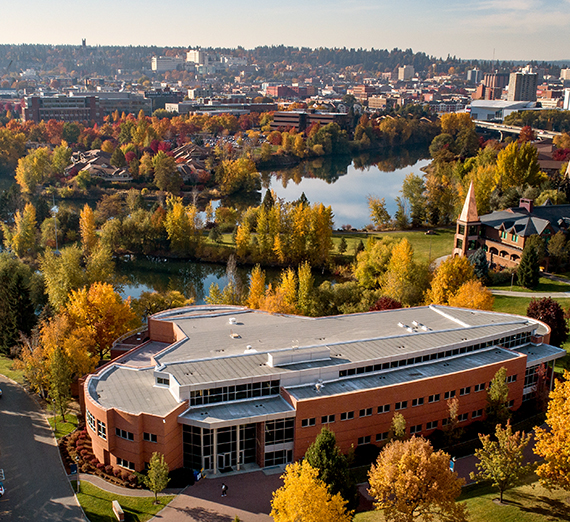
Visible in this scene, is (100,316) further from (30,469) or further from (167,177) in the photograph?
(167,177)

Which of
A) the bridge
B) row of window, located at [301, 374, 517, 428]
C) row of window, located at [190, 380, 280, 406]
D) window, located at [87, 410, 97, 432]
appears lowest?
window, located at [87, 410, 97, 432]

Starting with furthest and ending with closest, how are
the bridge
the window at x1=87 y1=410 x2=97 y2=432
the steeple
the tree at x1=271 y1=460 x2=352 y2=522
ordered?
the bridge < the steeple < the window at x1=87 y1=410 x2=97 y2=432 < the tree at x1=271 y1=460 x2=352 y2=522

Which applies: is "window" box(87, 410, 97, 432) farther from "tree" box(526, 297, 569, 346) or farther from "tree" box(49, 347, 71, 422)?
"tree" box(526, 297, 569, 346)

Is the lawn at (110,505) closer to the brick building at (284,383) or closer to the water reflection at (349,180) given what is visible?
the brick building at (284,383)

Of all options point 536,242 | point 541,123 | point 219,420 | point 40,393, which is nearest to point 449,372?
point 219,420

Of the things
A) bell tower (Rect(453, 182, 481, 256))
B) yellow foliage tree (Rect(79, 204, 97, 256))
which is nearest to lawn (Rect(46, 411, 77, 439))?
yellow foliage tree (Rect(79, 204, 97, 256))

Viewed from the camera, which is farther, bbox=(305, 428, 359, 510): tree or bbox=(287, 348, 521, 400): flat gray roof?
bbox=(287, 348, 521, 400): flat gray roof

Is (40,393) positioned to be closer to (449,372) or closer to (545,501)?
(449,372)

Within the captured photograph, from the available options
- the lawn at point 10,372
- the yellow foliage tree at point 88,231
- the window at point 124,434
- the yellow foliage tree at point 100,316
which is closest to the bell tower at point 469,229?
the yellow foliage tree at point 100,316
